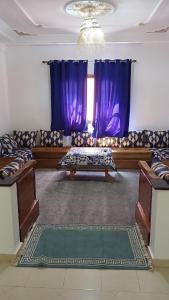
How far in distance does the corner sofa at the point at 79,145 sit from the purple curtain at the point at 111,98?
0.78ft

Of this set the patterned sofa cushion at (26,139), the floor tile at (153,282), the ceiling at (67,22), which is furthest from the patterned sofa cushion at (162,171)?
the patterned sofa cushion at (26,139)

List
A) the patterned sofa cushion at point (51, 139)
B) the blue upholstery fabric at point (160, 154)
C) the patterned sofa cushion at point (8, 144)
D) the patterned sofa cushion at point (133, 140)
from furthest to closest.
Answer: the patterned sofa cushion at point (51, 139), the patterned sofa cushion at point (133, 140), the patterned sofa cushion at point (8, 144), the blue upholstery fabric at point (160, 154)

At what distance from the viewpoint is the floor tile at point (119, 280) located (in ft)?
6.75

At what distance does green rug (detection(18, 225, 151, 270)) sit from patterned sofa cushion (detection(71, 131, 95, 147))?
115 inches

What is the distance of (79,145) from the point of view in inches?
229

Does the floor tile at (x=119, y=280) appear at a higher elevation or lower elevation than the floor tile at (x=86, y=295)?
higher

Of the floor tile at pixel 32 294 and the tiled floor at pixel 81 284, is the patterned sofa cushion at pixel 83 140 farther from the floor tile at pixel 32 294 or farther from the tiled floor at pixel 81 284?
the floor tile at pixel 32 294

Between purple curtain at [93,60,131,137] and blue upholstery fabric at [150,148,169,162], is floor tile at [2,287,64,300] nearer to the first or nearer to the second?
blue upholstery fabric at [150,148,169,162]

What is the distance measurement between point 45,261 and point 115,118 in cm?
403

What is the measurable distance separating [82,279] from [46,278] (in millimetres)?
311

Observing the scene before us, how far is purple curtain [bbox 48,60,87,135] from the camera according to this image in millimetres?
5656

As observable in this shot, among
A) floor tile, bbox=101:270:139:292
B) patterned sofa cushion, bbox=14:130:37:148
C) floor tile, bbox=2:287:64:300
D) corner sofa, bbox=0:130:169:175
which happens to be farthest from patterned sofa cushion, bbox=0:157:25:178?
patterned sofa cushion, bbox=14:130:37:148

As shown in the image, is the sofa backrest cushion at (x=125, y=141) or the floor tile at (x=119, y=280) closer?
the floor tile at (x=119, y=280)

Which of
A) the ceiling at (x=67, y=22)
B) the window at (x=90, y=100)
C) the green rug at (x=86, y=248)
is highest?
the ceiling at (x=67, y=22)
